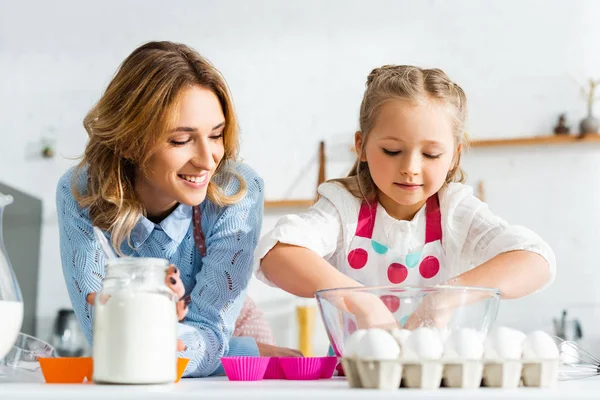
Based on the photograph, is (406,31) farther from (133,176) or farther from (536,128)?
(133,176)

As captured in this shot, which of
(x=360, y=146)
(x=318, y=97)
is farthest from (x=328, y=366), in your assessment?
(x=318, y=97)

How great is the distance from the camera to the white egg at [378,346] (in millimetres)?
606

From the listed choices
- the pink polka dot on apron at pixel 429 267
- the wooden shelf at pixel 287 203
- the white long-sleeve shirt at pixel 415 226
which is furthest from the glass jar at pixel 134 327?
the wooden shelf at pixel 287 203

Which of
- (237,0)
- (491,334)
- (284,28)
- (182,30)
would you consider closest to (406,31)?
(284,28)

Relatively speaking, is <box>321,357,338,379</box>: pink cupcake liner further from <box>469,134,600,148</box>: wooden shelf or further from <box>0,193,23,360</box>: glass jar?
<box>469,134,600,148</box>: wooden shelf

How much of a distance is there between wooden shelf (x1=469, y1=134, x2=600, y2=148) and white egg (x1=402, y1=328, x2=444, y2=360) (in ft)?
9.22

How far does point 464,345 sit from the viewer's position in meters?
0.62

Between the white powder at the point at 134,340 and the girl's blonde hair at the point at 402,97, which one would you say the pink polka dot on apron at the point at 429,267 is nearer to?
the girl's blonde hair at the point at 402,97

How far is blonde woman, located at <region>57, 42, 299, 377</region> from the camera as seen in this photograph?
4.06 feet

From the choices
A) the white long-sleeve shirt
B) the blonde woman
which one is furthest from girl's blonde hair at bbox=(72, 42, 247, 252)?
the white long-sleeve shirt

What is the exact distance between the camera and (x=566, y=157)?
11.2 feet

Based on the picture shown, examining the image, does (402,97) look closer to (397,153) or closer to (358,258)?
(397,153)

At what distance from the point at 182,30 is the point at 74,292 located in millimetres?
2645

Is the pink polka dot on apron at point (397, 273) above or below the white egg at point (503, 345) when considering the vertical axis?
above
